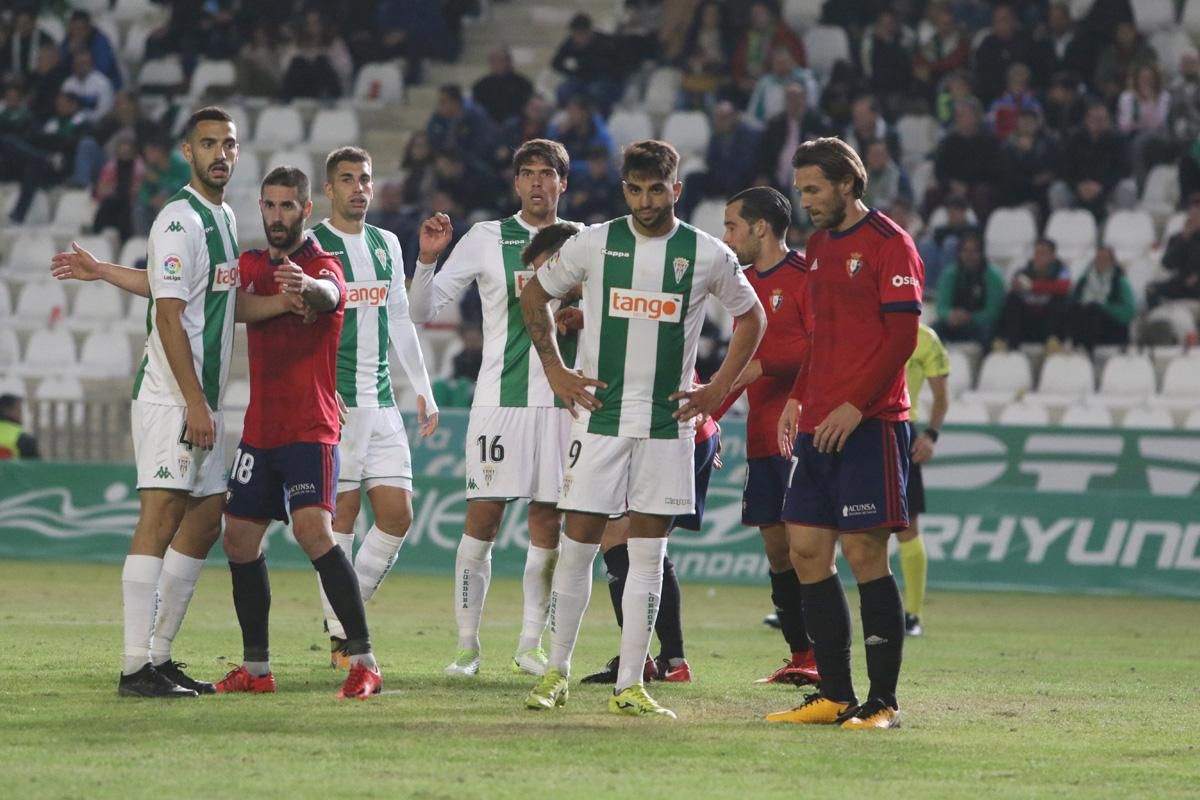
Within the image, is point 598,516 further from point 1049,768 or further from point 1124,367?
point 1124,367

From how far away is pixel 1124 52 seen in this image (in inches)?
826

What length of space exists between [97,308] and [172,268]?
15.7 metres

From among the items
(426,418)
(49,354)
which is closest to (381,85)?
(49,354)

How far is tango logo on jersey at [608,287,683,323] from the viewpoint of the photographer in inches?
311

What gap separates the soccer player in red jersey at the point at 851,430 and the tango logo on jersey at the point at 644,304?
2.02ft

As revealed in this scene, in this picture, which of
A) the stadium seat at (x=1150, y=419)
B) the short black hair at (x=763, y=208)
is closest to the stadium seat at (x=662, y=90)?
the stadium seat at (x=1150, y=419)

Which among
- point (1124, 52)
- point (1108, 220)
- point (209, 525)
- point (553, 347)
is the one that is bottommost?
point (209, 525)

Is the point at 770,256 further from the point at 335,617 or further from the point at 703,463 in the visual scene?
the point at 335,617

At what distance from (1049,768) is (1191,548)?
954 centimetres

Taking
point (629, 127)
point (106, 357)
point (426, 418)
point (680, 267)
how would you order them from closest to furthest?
point (680, 267)
point (426, 418)
point (106, 357)
point (629, 127)

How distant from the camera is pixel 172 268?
→ 799cm

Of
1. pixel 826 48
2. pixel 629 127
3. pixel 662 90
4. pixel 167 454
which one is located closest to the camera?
pixel 167 454

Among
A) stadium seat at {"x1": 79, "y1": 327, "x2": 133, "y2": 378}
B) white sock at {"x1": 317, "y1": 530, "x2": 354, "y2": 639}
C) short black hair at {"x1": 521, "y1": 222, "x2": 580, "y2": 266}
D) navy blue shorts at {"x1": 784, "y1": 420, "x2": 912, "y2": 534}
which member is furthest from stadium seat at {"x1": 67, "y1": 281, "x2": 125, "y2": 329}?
navy blue shorts at {"x1": 784, "y1": 420, "x2": 912, "y2": 534}

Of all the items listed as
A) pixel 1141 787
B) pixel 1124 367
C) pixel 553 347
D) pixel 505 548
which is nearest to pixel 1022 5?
pixel 1124 367
